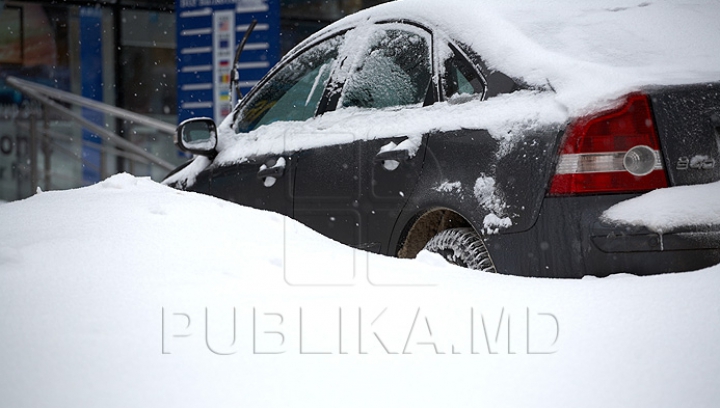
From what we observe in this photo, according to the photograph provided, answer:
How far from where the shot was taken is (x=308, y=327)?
1843 mm

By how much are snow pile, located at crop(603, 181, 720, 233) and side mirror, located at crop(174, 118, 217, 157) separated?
2.34m

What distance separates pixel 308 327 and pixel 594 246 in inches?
36.7

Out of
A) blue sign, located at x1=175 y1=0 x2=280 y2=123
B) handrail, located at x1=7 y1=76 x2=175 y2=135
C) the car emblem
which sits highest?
blue sign, located at x1=175 y1=0 x2=280 y2=123

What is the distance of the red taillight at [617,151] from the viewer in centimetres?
237

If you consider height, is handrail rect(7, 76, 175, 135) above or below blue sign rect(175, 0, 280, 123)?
below

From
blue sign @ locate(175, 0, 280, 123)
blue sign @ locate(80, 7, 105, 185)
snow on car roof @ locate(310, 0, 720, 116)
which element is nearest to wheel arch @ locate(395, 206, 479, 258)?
snow on car roof @ locate(310, 0, 720, 116)

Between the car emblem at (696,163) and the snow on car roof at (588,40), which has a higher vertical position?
the snow on car roof at (588,40)

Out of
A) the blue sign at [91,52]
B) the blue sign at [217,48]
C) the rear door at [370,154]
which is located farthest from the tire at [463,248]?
the blue sign at [91,52]

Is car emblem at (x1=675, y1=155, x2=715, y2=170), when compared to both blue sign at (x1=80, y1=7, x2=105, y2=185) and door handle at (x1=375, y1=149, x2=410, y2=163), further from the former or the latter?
blue sign at (x1=80, y1=7, x2=105, y2=185)

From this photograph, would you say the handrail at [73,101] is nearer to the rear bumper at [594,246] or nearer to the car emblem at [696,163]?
the rear bumper at [594,246]

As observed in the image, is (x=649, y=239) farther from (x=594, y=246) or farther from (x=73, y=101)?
(x=73, y=101)

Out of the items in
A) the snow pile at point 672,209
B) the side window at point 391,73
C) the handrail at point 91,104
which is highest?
the handrail at point 91,104

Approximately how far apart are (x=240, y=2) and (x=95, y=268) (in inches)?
334

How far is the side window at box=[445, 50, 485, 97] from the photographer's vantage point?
2.79 metres
